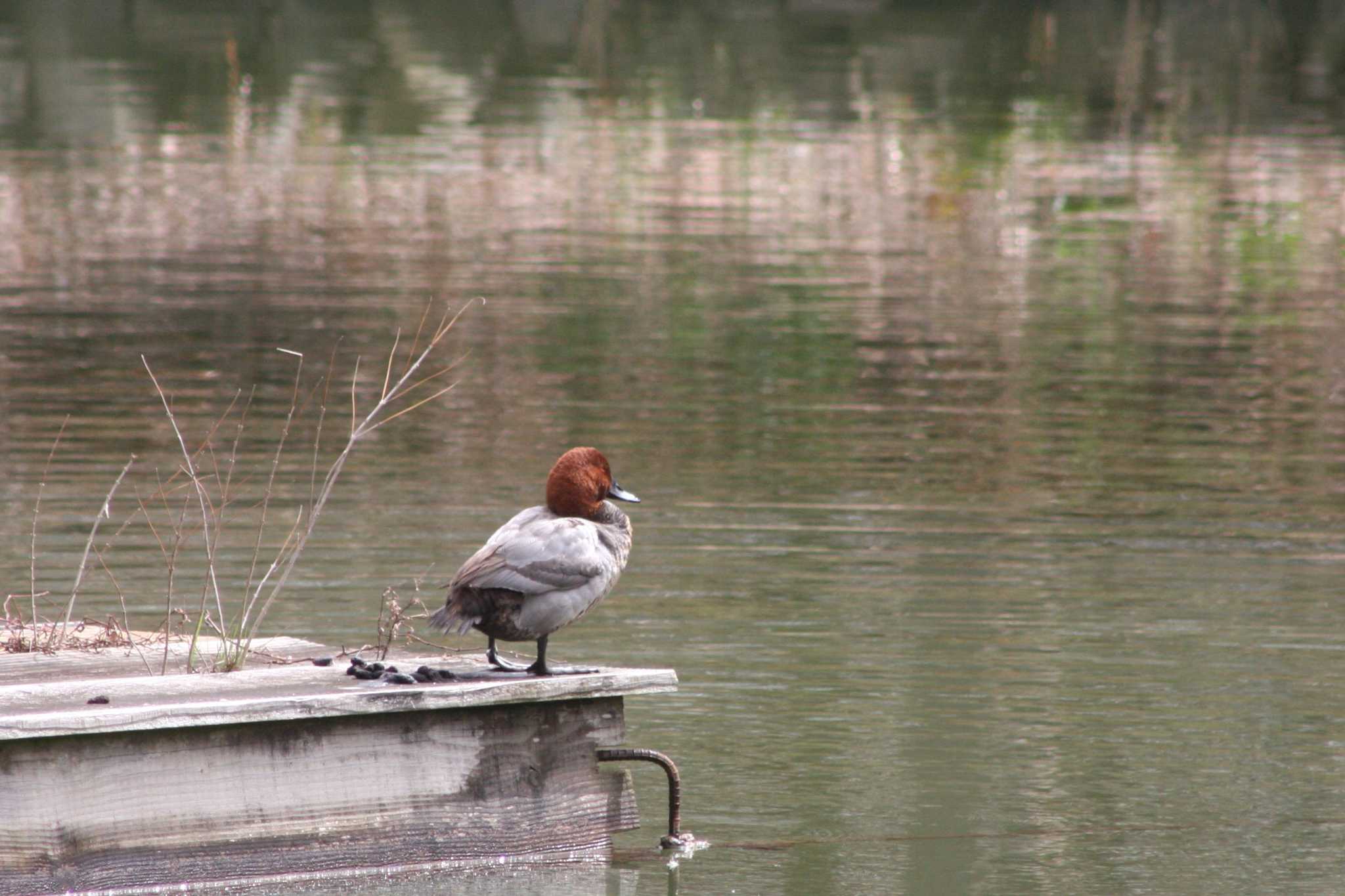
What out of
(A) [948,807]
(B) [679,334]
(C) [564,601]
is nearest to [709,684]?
(A) [948,807]

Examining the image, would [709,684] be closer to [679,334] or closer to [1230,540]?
[1230,540]

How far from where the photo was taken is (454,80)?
55.0 meters

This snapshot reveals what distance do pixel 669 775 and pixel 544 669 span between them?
795 mm

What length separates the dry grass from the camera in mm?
8750

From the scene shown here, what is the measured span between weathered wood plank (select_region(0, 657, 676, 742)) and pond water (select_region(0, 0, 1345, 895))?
67 cm

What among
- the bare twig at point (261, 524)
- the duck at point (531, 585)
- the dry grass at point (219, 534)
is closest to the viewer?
the duck at point (531, 585)

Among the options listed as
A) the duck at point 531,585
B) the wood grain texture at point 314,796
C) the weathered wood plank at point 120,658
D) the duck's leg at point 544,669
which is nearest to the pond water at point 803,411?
the wood grain texture at point 314,796

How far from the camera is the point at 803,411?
2038 cm

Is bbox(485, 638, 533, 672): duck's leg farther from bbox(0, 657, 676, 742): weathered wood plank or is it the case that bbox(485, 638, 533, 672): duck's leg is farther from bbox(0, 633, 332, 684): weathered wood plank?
bbox(0, 633, 332, 684): weathered wood plank

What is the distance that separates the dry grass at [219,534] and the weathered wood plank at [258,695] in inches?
17.6

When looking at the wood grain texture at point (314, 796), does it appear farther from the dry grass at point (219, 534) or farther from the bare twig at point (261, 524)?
the dry grass at point (219, 534)

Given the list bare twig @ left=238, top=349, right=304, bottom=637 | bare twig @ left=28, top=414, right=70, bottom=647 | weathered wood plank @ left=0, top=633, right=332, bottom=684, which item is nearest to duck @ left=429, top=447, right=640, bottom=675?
bare twig @ left=238, top=349, right=304, bottom=637

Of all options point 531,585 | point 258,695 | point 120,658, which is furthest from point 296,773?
point 120,658

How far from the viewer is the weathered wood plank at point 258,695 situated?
7234 mm
